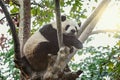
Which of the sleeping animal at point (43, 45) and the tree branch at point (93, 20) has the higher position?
the tree branch at point (93, 20)

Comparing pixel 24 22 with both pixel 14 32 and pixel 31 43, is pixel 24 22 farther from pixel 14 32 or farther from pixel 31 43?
pixel 14 32

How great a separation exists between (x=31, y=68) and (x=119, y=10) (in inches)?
114

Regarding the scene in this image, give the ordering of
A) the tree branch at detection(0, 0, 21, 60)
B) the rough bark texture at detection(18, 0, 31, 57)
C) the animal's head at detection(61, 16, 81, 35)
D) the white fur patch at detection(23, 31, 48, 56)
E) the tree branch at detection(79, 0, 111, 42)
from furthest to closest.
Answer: the animal's head at detection(61, 16, 81, 35) < the white fur patch at detection(23, 31, 48, 56) < the rough bark texture at detection(18, 0, 31, 57) < the tree branch at detection(79, 0, 111, 42) < the tree branch at detection(0, 0, 21, 60)

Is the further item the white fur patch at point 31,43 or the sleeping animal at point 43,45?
the white fur patch at point 31,43

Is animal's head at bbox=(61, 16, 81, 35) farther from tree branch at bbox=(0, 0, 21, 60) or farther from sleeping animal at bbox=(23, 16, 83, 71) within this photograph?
tree branch at bbox=(0, 0, 21, 60)

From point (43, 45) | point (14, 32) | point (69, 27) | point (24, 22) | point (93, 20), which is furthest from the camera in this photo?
point (69, 27)

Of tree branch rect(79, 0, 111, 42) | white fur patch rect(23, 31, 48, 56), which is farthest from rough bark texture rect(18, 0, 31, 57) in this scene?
tree branch rect(79, 0, 111, 42)

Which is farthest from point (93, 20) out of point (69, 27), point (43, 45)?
point (69, 27)

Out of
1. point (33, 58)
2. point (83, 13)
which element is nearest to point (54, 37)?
point (33, 58)

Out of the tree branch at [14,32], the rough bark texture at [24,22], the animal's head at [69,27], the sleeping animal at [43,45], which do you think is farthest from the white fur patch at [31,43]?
the tree branch at [14,32]

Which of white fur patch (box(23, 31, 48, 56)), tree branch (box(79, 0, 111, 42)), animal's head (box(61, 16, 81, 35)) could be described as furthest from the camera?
animal's head (box(61, 16, 81, 35))

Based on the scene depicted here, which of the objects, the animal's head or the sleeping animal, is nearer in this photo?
the sleeping animal

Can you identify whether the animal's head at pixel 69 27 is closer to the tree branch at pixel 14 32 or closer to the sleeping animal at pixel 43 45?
the sleeping animal at pixel 43 45

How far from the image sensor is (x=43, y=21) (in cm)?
628
